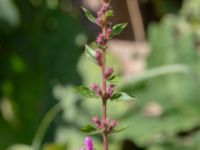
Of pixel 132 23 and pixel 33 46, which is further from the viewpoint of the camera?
pixel 132 23

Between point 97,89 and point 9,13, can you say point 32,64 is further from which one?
point 97,89

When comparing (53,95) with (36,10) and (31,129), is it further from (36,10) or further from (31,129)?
(36,10)

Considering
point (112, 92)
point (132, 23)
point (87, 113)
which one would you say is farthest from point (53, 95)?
point (112, 92)

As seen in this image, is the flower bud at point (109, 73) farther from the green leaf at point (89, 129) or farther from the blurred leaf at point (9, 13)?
the blurred leaf at point (9, 13)

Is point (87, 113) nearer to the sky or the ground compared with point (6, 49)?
nearer to the ground

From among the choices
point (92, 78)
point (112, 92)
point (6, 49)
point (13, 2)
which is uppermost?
point (13, 2)

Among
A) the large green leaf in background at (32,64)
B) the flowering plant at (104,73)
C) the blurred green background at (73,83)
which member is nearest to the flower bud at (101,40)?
the flowering plant at (104,73)
